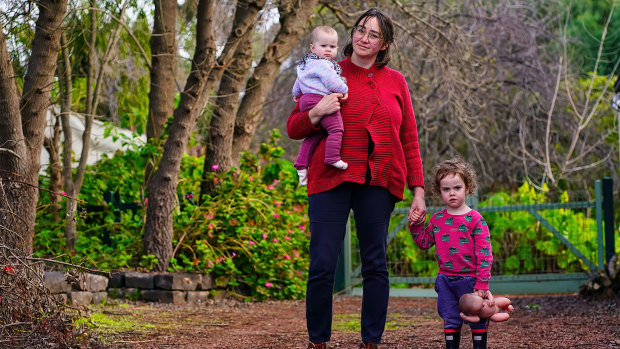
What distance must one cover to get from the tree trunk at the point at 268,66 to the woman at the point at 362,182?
486 cm

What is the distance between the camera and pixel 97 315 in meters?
5.84

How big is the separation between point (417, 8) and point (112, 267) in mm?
5481

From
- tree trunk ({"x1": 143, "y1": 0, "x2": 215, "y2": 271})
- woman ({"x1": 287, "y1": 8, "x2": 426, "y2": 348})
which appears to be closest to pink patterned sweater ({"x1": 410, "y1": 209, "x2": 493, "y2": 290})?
woman ({"x1": 287, "y1": 8, "x2": 426, "y2": 348})

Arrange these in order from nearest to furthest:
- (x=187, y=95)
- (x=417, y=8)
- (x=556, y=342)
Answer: (x=556, y=342) → (x=187, y=95) → (x=417, y=8)

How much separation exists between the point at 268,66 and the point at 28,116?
373cm

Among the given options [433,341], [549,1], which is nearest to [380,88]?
[433,341]

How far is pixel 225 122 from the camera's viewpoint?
8383 mm

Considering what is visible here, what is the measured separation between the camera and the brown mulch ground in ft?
15.4

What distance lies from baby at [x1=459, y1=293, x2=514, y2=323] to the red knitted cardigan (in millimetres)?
577

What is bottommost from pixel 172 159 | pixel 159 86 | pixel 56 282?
pixel 56 282

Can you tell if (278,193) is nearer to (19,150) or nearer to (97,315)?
(97,315)

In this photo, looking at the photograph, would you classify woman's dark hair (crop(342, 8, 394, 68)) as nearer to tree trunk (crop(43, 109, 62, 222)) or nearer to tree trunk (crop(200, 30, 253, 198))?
tree trunk (crop(200, 30, 253, 198))

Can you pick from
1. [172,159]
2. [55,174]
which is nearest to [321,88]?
[172,159]

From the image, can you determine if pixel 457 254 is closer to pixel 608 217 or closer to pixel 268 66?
pixel 268 66
